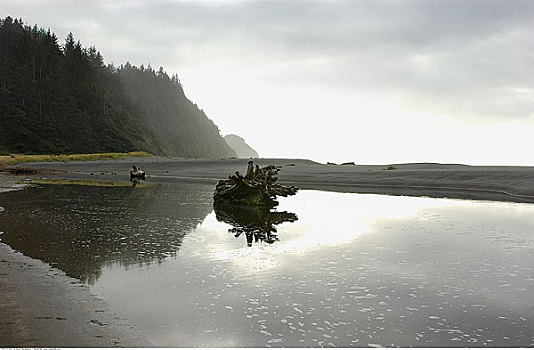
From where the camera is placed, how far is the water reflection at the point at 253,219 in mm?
7238

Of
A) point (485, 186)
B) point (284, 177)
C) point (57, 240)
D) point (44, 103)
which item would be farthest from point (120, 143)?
point (57, 240)

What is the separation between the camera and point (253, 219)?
925 cm

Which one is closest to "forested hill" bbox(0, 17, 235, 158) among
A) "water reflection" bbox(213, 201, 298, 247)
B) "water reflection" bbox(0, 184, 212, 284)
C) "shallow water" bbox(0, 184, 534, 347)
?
"water reflection" bbox(0, 184, 212, 284)

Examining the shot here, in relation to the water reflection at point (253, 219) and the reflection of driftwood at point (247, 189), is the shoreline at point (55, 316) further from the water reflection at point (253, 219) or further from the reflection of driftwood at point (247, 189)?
the reflection of driftwood at point (247, 189)

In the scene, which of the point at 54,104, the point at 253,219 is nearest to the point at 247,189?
the point at 253,219

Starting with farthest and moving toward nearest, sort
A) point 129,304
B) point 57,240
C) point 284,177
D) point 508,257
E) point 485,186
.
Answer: point 284,177 → point 485,186 → point 57,240 → point 508,257 → point 129,304

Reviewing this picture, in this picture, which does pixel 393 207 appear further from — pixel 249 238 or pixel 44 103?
pixel 44 103

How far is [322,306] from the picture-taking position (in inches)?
148

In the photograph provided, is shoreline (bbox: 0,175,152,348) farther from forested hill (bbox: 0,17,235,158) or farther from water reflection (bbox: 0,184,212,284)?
forested hill (bbox: 0,17,235,158)

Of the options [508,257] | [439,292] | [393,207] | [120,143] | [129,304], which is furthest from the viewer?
[120,143]

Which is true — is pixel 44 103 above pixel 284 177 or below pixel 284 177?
above

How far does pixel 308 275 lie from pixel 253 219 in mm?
4555

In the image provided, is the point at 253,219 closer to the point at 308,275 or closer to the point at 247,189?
the point at 247,189

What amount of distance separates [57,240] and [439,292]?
5469 mm
